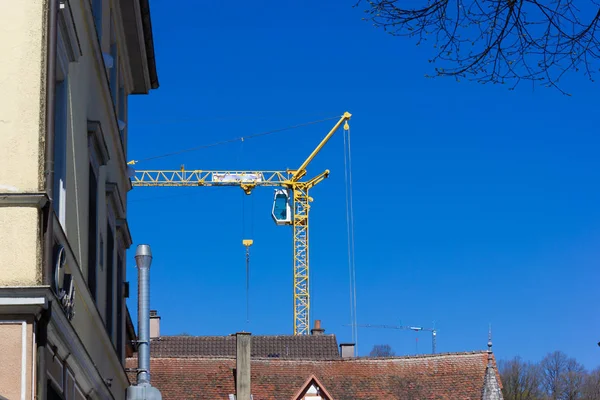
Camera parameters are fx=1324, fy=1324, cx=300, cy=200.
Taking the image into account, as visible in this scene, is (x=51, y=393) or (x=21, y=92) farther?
(x=51, y=393)

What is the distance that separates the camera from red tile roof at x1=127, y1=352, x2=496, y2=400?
47.7m

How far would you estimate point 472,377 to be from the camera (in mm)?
49938

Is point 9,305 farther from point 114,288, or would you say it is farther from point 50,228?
point 114,288

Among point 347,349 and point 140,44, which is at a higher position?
point 347,349

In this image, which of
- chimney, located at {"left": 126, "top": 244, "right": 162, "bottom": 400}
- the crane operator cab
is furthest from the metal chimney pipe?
the crane operator cab

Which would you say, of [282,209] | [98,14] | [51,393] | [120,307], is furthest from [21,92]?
[282,209]

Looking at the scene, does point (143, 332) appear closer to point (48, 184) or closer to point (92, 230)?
point (92, 230)

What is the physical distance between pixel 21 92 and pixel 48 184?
75 centimetres

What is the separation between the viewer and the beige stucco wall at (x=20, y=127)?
9969mm

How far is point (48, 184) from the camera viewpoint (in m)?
10.3

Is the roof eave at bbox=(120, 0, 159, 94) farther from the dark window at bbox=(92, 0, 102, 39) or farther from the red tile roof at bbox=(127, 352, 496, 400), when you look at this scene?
the red tile roof at bbox=(127, 352, 496, 400)

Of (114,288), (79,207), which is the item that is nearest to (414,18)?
(79,207)

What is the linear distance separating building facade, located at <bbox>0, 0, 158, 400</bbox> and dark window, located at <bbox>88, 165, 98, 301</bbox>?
14mm

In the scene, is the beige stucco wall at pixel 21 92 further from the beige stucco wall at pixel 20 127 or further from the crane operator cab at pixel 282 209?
the crane operator cab at pixel 282 209
